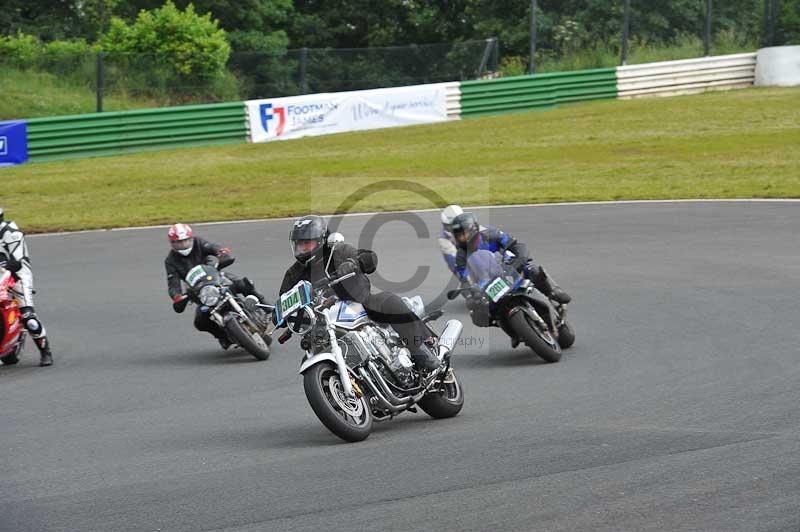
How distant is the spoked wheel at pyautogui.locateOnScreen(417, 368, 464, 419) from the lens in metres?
8.96

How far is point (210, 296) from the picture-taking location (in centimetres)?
1245

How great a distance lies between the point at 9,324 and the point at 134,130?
716 inches

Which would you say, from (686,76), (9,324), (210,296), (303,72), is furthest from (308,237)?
(686,76)

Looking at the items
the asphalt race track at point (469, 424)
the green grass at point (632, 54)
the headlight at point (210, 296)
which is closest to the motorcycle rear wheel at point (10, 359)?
the asphalt race track at point (469, 424)

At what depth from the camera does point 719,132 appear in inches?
1185

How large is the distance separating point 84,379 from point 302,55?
21292 mm

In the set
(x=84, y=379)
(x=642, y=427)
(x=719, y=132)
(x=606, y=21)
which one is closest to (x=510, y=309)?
(x=642, y=427)

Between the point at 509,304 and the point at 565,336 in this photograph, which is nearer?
the point at 509,304

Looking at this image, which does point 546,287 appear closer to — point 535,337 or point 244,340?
point 535,337

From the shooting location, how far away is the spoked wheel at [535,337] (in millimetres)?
10781

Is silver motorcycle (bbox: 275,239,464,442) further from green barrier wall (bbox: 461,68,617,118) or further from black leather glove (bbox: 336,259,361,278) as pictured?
green barrier wall (bbox: 461,68,617,118)

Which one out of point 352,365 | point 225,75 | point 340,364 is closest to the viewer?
point 340,364

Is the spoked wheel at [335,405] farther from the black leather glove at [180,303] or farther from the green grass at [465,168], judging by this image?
the green grass at [465,168]

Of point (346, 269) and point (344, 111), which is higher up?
point (344, 111)
